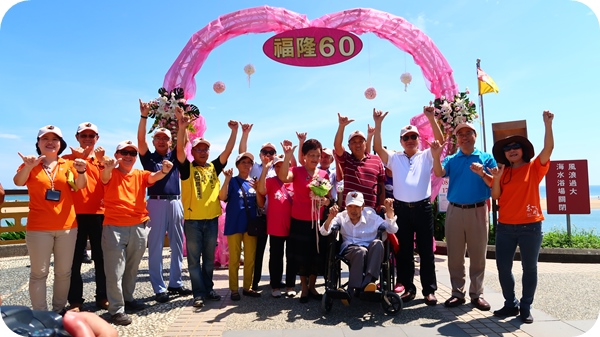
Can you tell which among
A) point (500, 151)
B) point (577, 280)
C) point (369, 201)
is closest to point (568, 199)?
point (577, 280)

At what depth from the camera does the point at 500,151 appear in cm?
383

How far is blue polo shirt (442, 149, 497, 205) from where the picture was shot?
4.04m

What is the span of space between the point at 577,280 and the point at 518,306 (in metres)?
2.36

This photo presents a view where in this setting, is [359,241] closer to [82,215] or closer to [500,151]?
[500,151]

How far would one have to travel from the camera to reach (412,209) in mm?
4180

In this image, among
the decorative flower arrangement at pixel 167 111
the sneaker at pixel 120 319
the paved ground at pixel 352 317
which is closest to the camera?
the paved ground at pixel 352 317

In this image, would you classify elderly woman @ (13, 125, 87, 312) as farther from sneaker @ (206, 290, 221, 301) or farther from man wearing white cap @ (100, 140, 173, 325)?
sneaker @ (206, 290, 221, 301)

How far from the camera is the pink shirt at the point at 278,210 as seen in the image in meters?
4.41

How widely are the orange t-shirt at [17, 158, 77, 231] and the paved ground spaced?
1.10 m

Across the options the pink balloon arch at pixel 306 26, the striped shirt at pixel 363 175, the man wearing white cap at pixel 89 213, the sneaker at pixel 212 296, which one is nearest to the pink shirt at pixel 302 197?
the striped shirt at pixel 363 175

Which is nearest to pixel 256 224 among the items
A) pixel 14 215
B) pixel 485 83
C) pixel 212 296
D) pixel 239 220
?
pixel 239 220

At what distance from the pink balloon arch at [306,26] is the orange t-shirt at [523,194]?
10.7 feet

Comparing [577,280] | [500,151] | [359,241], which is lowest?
[577,280]

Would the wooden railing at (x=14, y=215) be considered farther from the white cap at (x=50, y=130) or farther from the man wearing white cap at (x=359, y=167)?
the man wearing white cap at (x=359, y=167)
